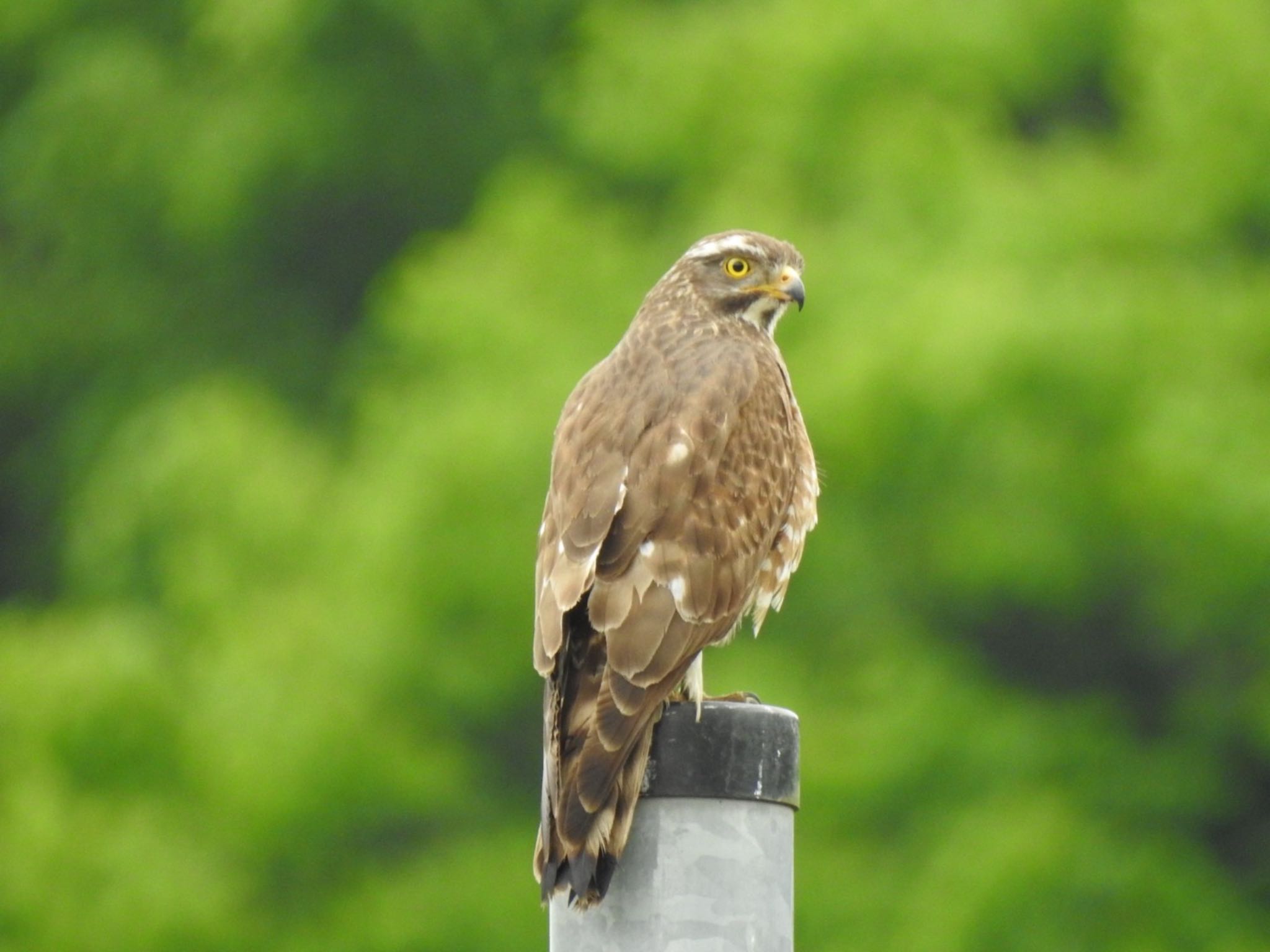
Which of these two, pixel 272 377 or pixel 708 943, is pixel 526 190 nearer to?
pixel 272 377

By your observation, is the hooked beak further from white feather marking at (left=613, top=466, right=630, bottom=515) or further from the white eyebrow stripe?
white feather marking at (left=613, top=466, right=630, bottom=515)

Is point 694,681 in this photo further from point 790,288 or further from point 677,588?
point 790,288

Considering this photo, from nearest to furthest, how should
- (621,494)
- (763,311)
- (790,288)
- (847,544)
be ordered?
1. (621,494)
2. (790,288)
3. (763,311)
4. (847,544)

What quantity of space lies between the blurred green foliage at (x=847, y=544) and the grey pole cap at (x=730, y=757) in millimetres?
5412

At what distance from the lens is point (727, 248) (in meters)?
5.42

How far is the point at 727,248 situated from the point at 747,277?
9cm

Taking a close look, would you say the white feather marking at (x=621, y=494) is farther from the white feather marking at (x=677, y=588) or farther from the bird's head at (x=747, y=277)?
the bird's head at (x=747, y=277)

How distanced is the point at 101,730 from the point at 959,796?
13.1 ft

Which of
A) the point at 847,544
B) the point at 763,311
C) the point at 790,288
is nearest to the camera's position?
the point at 790,288

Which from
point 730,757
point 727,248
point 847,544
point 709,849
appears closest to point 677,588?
point 730,757

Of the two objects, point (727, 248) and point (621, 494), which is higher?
point (727, 248)

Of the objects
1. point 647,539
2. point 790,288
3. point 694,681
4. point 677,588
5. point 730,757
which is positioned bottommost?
point 730,757

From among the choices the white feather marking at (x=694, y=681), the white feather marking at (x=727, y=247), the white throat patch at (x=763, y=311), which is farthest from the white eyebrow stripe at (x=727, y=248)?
the white feather marking at (x=694, y=681)

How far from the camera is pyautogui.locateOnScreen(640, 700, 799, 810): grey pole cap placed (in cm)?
357
